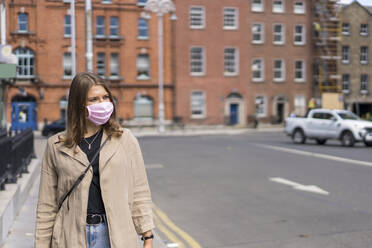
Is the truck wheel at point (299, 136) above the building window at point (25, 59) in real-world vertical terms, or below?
below

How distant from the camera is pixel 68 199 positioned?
121 inches

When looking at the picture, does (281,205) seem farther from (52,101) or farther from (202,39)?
(202,39)

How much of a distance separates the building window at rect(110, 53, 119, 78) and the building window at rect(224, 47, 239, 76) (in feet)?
33.3

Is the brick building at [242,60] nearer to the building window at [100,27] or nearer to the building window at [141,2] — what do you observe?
the building window at [100,27]

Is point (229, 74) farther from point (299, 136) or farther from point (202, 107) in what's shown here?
point (299, 136)

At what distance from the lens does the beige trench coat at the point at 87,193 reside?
3.02m

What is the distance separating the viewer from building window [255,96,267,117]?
1881 inches

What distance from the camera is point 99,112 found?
3055mm

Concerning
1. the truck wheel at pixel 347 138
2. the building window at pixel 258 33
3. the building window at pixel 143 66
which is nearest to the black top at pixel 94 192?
the truck wheel at pixel 347 138

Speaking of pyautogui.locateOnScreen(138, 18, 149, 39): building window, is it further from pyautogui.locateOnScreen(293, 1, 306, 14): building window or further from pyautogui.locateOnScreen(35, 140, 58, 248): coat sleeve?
pyautogui.locateOnScreen(35, 140, 58, 248): coat sleeve

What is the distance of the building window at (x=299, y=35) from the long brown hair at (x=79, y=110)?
152 feet

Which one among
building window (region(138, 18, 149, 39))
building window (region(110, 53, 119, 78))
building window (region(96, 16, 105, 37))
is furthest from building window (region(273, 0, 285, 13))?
building window (region(96, 16, 105, 37))

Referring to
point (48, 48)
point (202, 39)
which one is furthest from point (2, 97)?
point (202, 39)

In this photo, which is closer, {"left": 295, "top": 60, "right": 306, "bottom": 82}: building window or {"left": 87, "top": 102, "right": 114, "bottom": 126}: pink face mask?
{"left": 87, "top": 102, "right": 114, "bottom": 126}: pink face mask
